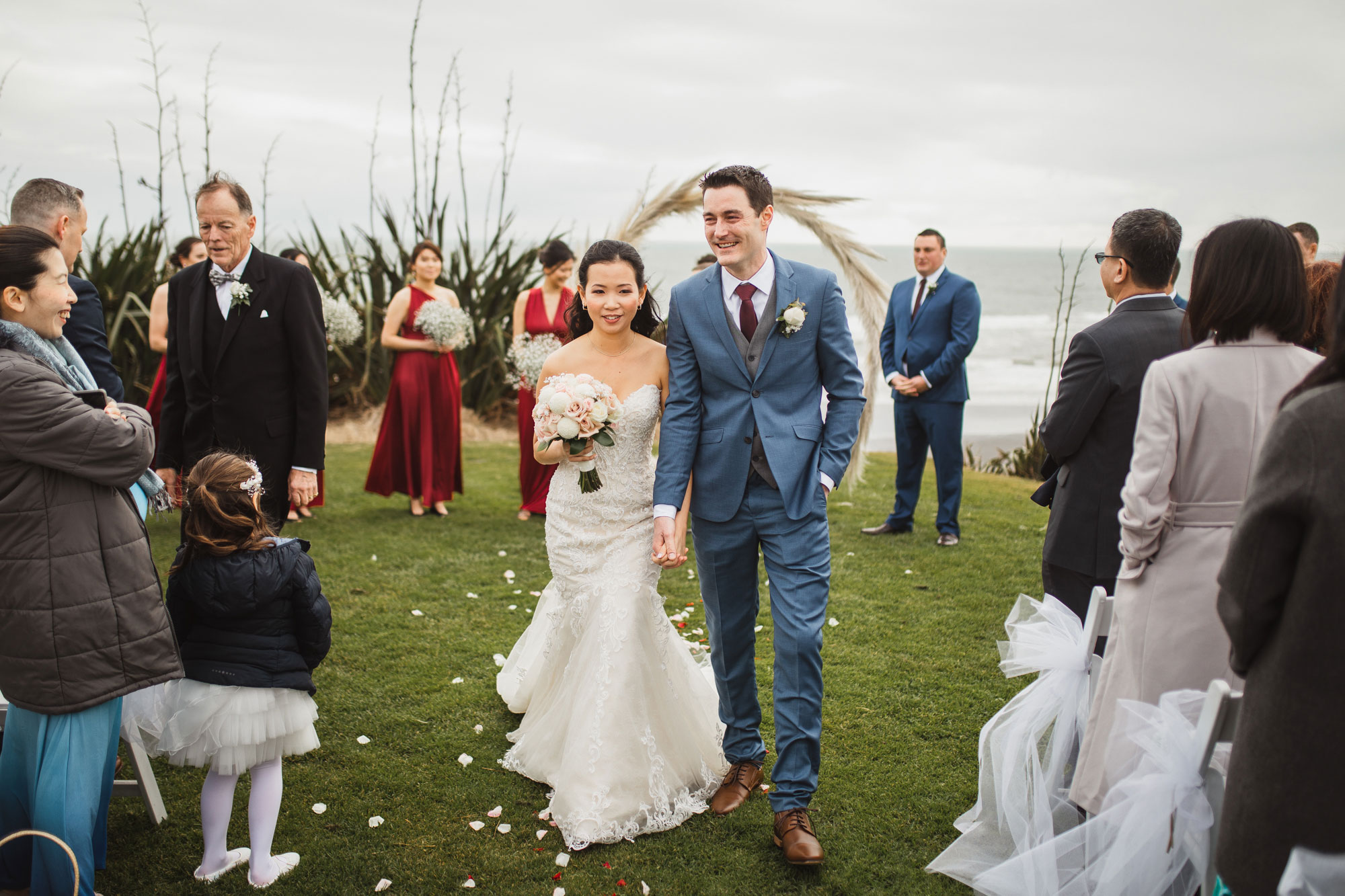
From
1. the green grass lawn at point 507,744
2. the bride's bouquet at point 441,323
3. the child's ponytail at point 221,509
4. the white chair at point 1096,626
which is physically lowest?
the green grass lawn at point 507,744

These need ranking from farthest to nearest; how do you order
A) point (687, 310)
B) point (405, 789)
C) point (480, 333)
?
point (480, 333) < point (405, 789) < point (687, 310)

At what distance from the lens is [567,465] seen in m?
3.55

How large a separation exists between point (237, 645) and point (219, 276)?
1997 mm

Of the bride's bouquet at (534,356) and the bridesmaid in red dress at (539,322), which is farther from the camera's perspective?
the bridesmaid in red dress at (539,322)

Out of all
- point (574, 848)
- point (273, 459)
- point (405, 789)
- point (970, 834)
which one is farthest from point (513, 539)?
point (970, 834)

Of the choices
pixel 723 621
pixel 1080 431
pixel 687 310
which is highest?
pixel 687 310

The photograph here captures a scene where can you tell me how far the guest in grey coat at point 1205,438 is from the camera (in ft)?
7.91

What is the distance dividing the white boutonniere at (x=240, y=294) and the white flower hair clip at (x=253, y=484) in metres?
1.48

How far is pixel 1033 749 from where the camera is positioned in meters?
2.90

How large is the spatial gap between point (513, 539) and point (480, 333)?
204 inches

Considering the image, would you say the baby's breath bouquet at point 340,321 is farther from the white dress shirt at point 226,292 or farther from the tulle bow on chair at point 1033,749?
the tulle bow on chair at point 1033,749

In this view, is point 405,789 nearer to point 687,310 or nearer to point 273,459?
point 273,459

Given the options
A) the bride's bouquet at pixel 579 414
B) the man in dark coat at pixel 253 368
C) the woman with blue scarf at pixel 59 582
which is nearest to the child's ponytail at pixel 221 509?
the woman with blue scarf at pixel 59 582

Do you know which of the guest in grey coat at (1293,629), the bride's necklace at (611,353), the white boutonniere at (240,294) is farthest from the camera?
the white boutonniere at (240,294)
